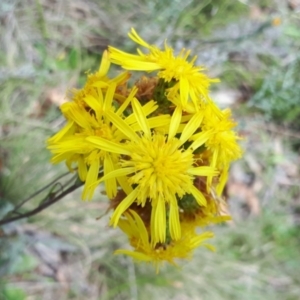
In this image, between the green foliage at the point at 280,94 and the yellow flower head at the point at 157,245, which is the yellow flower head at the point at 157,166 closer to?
the yellow flower head at the point at 157,245

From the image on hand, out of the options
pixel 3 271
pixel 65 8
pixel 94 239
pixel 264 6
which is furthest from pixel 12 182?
pixel 264 6

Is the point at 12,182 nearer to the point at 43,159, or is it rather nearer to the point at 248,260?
the point at 43,159

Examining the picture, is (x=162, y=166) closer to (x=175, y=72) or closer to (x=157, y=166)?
(x=157, y=166)

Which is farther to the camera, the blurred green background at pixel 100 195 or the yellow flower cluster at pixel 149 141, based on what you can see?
the blurred green background at pixel 100 195

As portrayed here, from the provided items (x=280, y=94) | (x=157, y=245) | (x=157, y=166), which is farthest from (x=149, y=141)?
(x=280, y=94)

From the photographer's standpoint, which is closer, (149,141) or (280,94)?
(149,141)

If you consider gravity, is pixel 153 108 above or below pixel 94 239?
below

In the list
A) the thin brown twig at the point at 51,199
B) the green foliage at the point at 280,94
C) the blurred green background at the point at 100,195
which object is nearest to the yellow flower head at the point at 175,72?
the thin brown twig at the point at 51,199
